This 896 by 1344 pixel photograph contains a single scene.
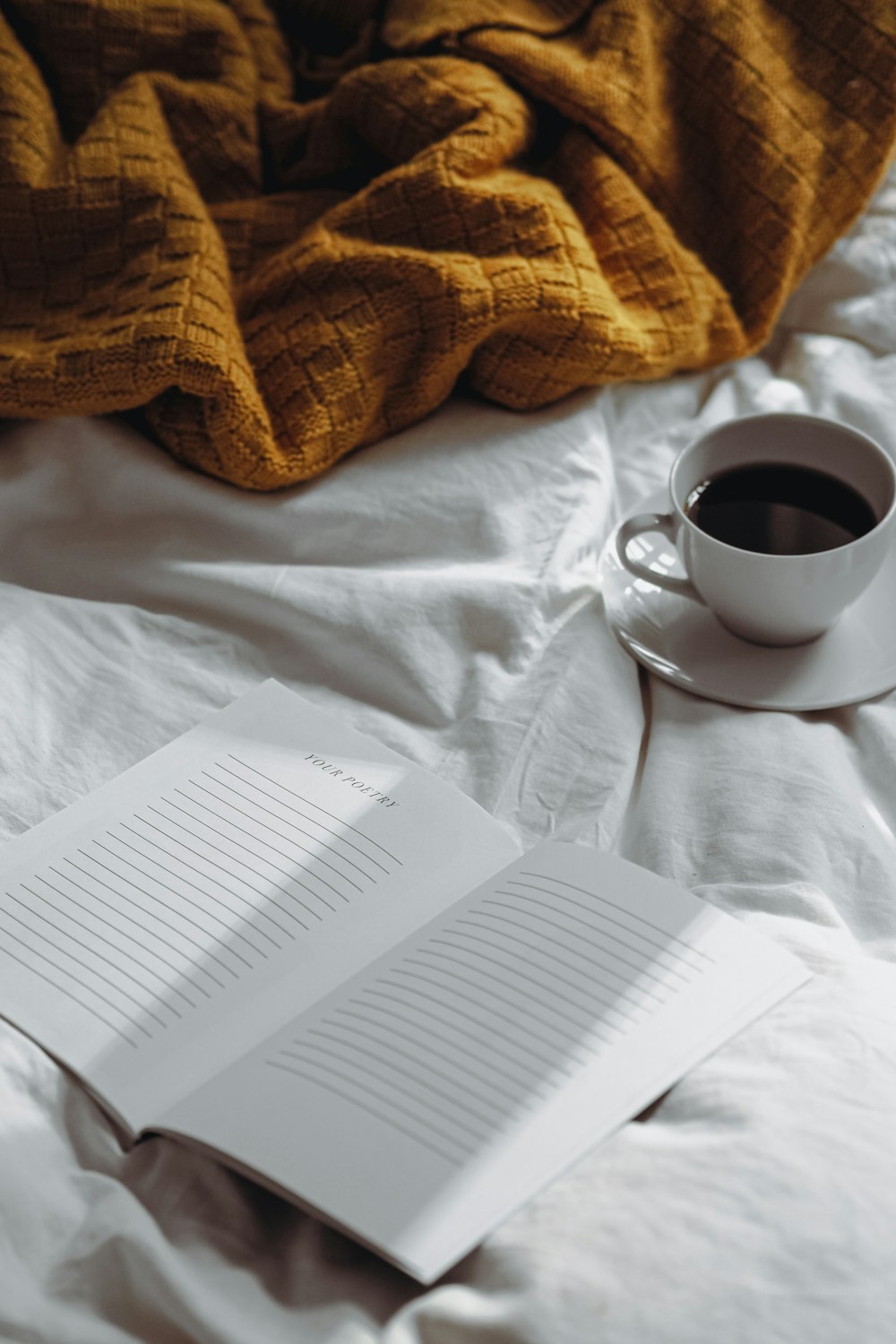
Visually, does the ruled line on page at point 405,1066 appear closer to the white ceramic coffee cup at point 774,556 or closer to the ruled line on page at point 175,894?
the ruled line on page at point 175,894

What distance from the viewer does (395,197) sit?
0.77 metres

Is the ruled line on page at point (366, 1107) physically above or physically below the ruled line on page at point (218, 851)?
above

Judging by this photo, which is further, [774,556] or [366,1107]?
[774,556]

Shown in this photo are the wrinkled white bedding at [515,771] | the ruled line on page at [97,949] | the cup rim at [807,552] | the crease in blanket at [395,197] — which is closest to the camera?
the wrinkled white bedding at [515,771]

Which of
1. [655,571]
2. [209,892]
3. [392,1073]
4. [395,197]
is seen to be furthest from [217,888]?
[395,197]

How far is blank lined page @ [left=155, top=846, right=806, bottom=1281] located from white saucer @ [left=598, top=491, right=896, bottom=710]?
0.15 m

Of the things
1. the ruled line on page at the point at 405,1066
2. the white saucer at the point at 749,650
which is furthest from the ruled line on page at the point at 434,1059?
the white saucer at the point at 749,650

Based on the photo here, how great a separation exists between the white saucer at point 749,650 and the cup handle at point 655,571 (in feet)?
0.03

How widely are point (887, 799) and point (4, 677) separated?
44cm

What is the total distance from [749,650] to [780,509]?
8 cm

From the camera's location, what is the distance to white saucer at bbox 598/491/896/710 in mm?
608

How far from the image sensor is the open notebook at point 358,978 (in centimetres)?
41

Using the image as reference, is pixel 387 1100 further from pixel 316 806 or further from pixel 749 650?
→ pixel 749 650

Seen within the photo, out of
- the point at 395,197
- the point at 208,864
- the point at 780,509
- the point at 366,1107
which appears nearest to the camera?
the point at 366,1107
